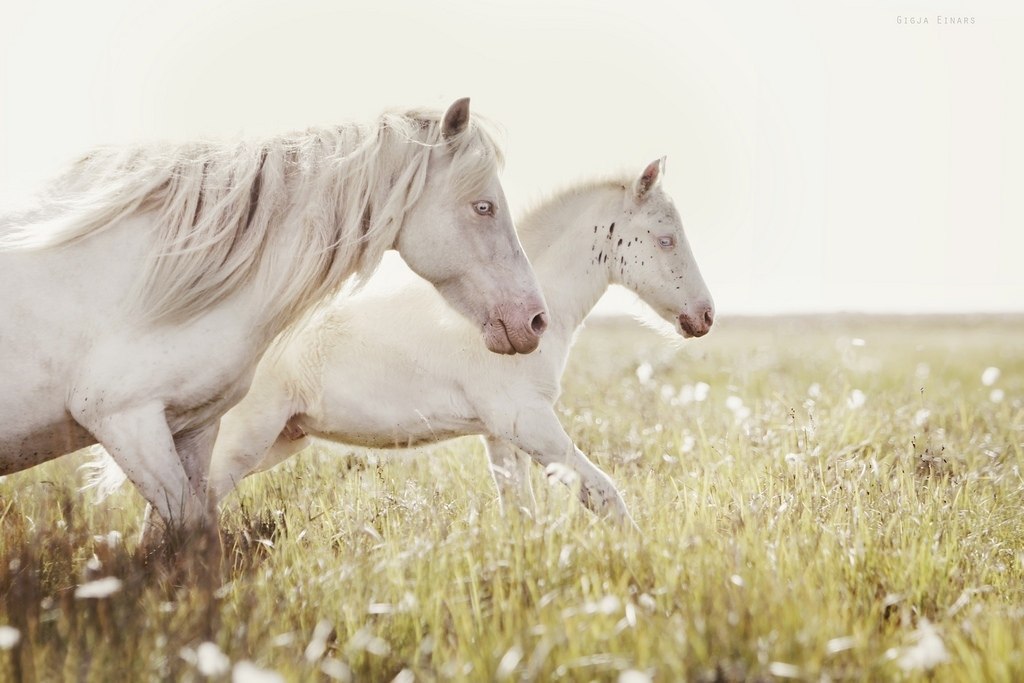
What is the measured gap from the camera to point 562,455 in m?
4.70

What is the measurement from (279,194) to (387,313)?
64.3 inches

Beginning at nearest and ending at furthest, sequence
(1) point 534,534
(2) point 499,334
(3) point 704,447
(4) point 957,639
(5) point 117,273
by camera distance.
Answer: (4) point 957,639, (1) point 534,534, (5) point 117,273, (2) point 499,334, (3) point 704,447

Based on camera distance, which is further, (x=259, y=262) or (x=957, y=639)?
(x=259, y=262)

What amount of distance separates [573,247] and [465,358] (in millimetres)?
1012

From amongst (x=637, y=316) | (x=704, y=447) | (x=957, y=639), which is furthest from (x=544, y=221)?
(x=957, y=639)

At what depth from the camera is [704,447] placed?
5.88 metres

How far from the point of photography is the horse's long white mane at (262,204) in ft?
11.8

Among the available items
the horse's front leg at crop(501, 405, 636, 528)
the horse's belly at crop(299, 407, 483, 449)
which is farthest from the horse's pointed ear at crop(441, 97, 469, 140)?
the horse's belly at crop(299, 407, 483, 449)

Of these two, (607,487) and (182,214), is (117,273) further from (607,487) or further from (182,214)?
(607,487)

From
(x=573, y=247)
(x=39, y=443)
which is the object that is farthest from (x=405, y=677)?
(x=573, y=247)

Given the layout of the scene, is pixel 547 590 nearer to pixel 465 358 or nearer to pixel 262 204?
pixel 262 204

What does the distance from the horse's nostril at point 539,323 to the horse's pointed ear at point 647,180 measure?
1820mm

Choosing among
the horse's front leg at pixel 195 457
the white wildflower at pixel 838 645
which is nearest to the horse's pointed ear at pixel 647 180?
the horse's front leg at pixel 195 457

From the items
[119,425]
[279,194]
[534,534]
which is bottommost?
[534,534]
